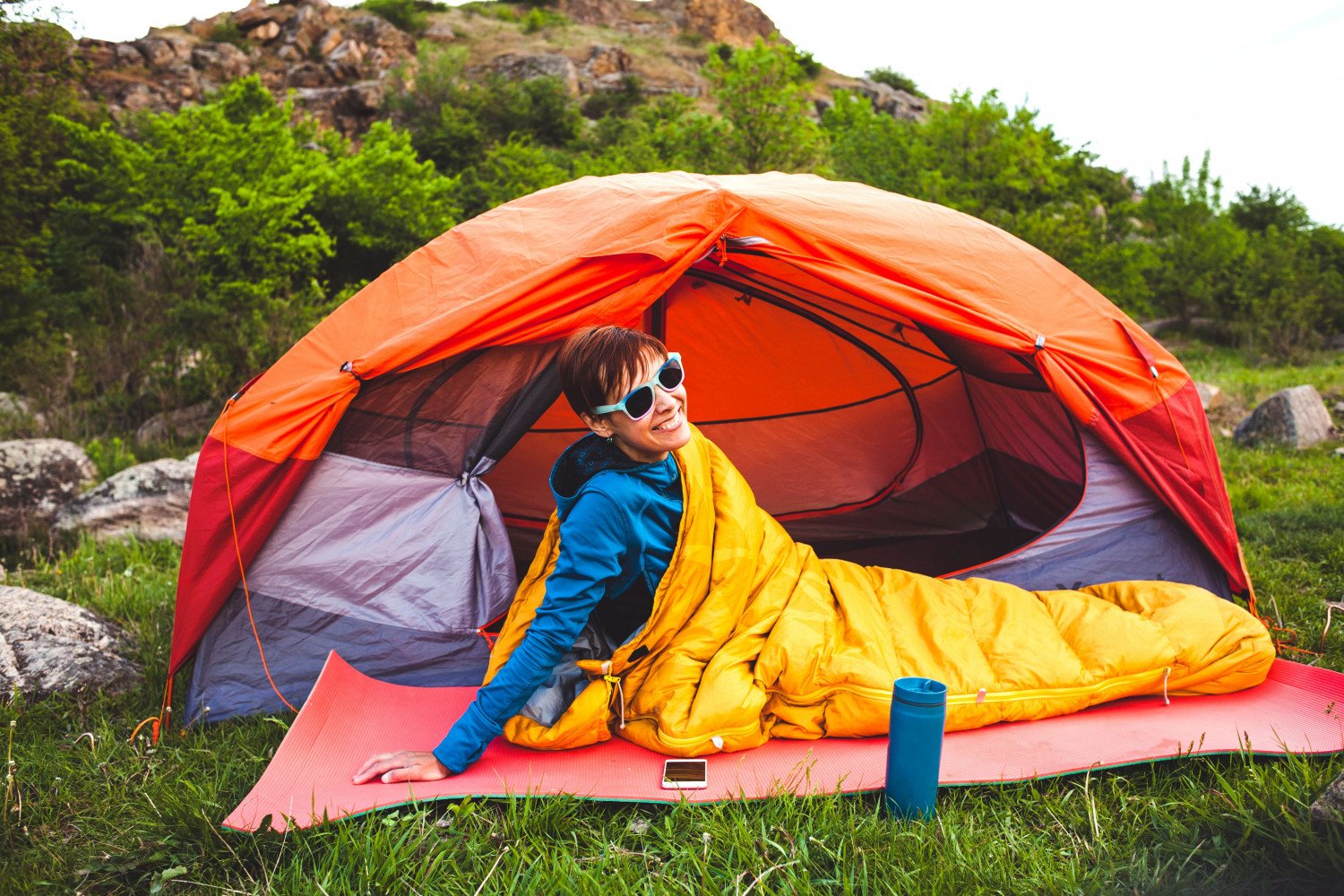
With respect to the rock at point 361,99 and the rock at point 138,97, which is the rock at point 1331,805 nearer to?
the rock at point 361,99

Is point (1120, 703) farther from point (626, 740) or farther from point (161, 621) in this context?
point (161, 621)

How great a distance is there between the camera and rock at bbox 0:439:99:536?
15.2ft

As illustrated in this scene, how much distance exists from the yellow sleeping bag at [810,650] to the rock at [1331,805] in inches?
25.7

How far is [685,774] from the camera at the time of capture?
198 cm

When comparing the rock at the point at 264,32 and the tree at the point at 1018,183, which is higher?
the rock at the point at 264,32

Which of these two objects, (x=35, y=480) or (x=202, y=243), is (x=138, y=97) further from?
(x=35, y=480)

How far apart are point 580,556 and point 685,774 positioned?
0.56m

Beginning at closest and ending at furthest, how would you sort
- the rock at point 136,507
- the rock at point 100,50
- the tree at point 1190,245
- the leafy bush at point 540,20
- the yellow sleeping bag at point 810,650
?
the yellow sleeping bag at point 810,650 < the rock at point 136,507 < the tree at point 1190,245 < the rock at point 100,50 < the leafy bush at point 540,20

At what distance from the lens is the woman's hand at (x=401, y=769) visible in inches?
75.9

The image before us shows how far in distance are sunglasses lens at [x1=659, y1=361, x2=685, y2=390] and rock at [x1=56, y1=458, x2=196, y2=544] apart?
3.48 metres

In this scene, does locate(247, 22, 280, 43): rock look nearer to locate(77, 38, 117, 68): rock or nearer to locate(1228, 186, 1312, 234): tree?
locate(77, 38, 117, 68): rock

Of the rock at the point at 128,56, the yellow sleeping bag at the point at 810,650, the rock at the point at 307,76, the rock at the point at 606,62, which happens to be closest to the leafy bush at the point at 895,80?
the rock at the point at 606,62

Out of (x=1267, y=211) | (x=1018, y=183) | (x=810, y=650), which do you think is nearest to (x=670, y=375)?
(x=810, y=650)

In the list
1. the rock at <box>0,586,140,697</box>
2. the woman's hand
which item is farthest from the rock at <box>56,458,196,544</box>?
the woman's hand
